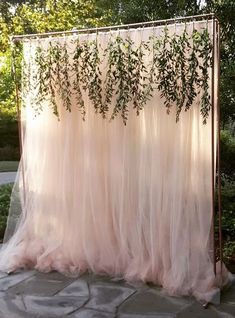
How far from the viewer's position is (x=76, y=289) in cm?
340

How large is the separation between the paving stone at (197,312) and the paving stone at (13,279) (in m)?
1.37

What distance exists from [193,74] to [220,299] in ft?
5.38

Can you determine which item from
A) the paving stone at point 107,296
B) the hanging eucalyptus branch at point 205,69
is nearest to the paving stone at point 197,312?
the paving stone at point 107,296

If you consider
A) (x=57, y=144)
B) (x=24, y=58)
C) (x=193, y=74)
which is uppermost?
(x=24, y=58)

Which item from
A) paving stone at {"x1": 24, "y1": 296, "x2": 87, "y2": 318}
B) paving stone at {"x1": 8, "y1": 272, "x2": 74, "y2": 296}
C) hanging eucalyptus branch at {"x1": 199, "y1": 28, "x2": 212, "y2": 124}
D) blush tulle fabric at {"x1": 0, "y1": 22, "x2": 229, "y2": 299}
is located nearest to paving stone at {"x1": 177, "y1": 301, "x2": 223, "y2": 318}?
blush tulle fabric at {"x1": 0, "y1": 22, "x2": 229, "y2": 299}

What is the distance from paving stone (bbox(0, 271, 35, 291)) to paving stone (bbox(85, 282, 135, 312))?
61 cm

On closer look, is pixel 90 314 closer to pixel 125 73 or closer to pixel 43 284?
pixel 43 284

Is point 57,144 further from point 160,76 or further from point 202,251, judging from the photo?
point 202,251

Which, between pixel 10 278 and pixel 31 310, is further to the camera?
pixel 10 278

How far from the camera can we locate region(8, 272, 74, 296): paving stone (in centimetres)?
338

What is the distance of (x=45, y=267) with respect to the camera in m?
3.76

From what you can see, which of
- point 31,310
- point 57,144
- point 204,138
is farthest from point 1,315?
point 204,138

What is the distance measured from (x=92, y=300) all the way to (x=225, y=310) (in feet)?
3.14

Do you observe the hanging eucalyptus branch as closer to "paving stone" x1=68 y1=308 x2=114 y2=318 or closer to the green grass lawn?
"paving stone" x1=68 y1=308 x2=114 y2=318
